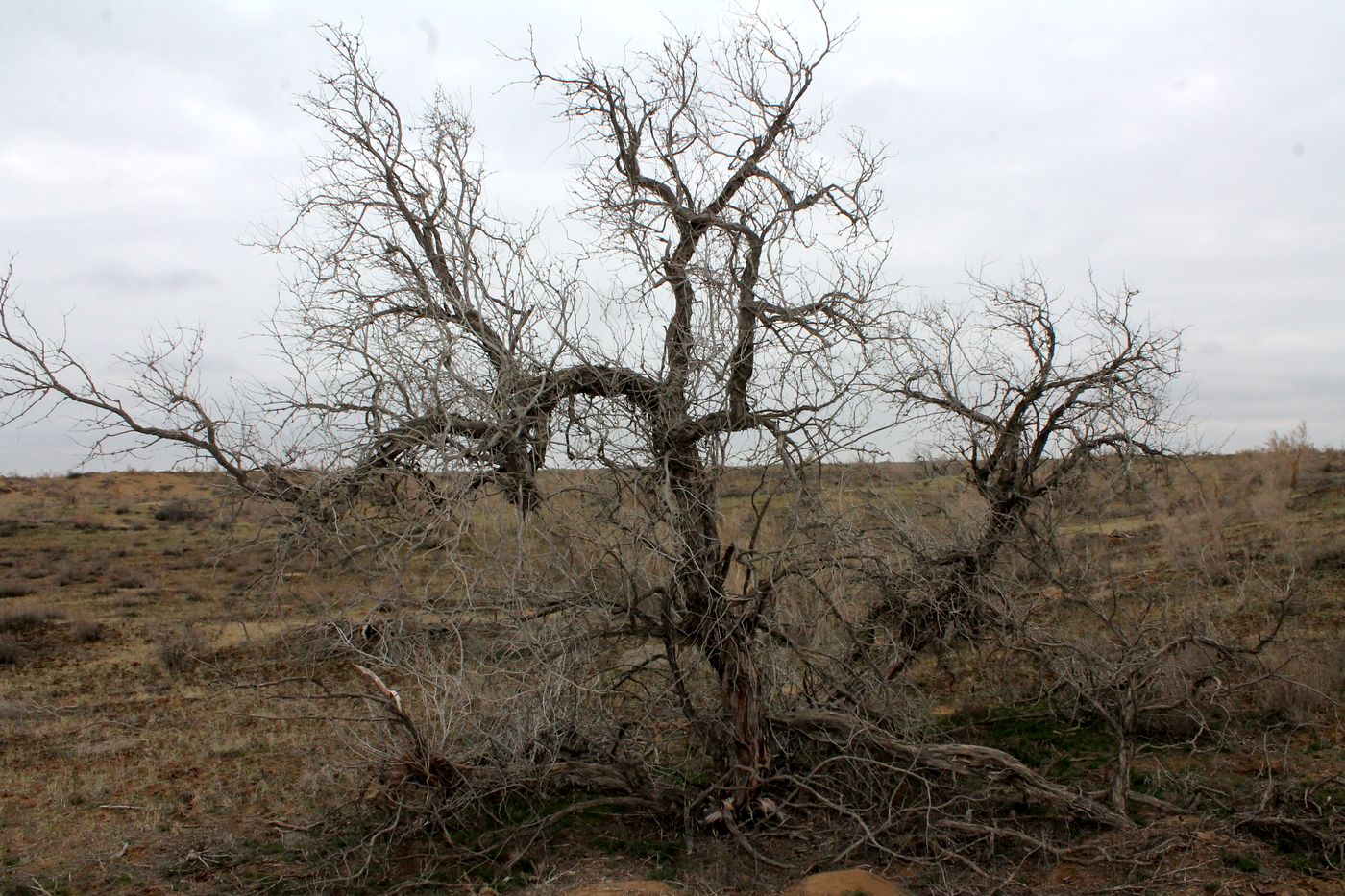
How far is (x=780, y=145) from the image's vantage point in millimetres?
7242

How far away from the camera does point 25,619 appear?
17594mm

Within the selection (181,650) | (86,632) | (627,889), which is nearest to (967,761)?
(627,889)

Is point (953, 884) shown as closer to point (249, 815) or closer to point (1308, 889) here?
point (1308, 889)

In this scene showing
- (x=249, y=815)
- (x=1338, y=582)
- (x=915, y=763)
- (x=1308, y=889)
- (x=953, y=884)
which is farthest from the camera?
(x=1338, y=582)

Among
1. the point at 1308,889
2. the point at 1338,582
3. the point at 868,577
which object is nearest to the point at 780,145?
the point at 868,577

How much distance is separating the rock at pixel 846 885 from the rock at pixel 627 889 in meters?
0.81

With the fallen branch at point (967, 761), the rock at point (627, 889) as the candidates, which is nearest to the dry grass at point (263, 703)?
the rock at point (627, 889)

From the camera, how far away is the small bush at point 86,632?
16.6 m

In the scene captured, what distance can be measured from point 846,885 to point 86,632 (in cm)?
1584

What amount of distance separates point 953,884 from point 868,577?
2202 millimetres

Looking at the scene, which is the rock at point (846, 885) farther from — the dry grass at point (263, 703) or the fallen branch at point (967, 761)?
the fallen branch at point (967, 761)

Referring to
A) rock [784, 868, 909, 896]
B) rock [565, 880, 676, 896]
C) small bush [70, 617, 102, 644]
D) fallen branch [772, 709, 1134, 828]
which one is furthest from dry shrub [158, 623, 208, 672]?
rock [784, 868, 909, 896]

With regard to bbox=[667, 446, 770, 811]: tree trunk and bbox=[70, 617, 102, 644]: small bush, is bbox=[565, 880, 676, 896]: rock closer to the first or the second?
bbox=[667, 446, 770, 811]: tree trunk

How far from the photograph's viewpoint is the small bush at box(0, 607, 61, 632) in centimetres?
1734
